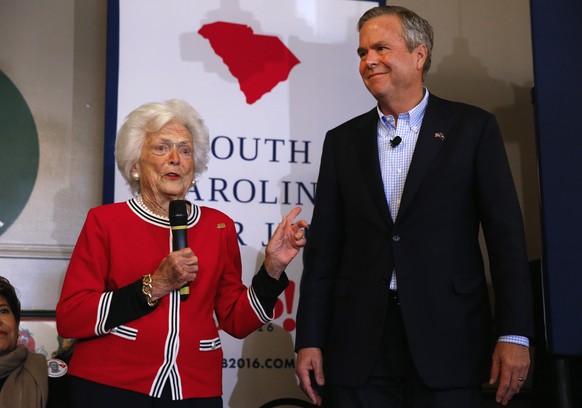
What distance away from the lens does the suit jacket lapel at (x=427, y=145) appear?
7.55ft

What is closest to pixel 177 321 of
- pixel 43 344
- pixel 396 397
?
pixel 396 397

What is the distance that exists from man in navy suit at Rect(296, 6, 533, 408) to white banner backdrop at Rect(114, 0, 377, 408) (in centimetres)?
117

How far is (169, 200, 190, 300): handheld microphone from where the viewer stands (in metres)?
2.12

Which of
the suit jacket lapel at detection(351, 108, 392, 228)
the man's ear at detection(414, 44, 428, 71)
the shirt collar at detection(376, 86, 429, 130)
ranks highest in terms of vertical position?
the man's ear at detection(414, 44, 428, 71)

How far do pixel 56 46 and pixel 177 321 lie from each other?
2.12 metres

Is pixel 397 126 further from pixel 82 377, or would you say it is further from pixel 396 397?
pixel 82 377

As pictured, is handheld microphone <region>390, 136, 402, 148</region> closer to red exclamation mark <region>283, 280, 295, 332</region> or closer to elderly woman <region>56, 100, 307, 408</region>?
elderly woman <region>56, 100, 307, 408</region>

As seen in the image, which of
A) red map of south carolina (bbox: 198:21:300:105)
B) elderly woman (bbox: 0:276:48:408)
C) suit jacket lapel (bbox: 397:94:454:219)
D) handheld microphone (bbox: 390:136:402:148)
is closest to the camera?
suit jacket lapel (bbox: 397:94:454:219)

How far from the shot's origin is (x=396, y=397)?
7.42 feet

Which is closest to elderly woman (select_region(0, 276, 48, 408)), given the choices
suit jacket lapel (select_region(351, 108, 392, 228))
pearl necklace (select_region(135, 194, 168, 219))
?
pearl necklace (select_region(135, 194, 168, 219))

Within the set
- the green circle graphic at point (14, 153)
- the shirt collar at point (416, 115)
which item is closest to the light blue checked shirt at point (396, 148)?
the shirt collar at point (416, 115)

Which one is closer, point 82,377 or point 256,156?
point 82,377

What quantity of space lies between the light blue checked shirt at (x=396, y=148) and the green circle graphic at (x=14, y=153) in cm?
194

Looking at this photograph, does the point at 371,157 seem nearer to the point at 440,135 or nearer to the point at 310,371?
the point at 440,135
